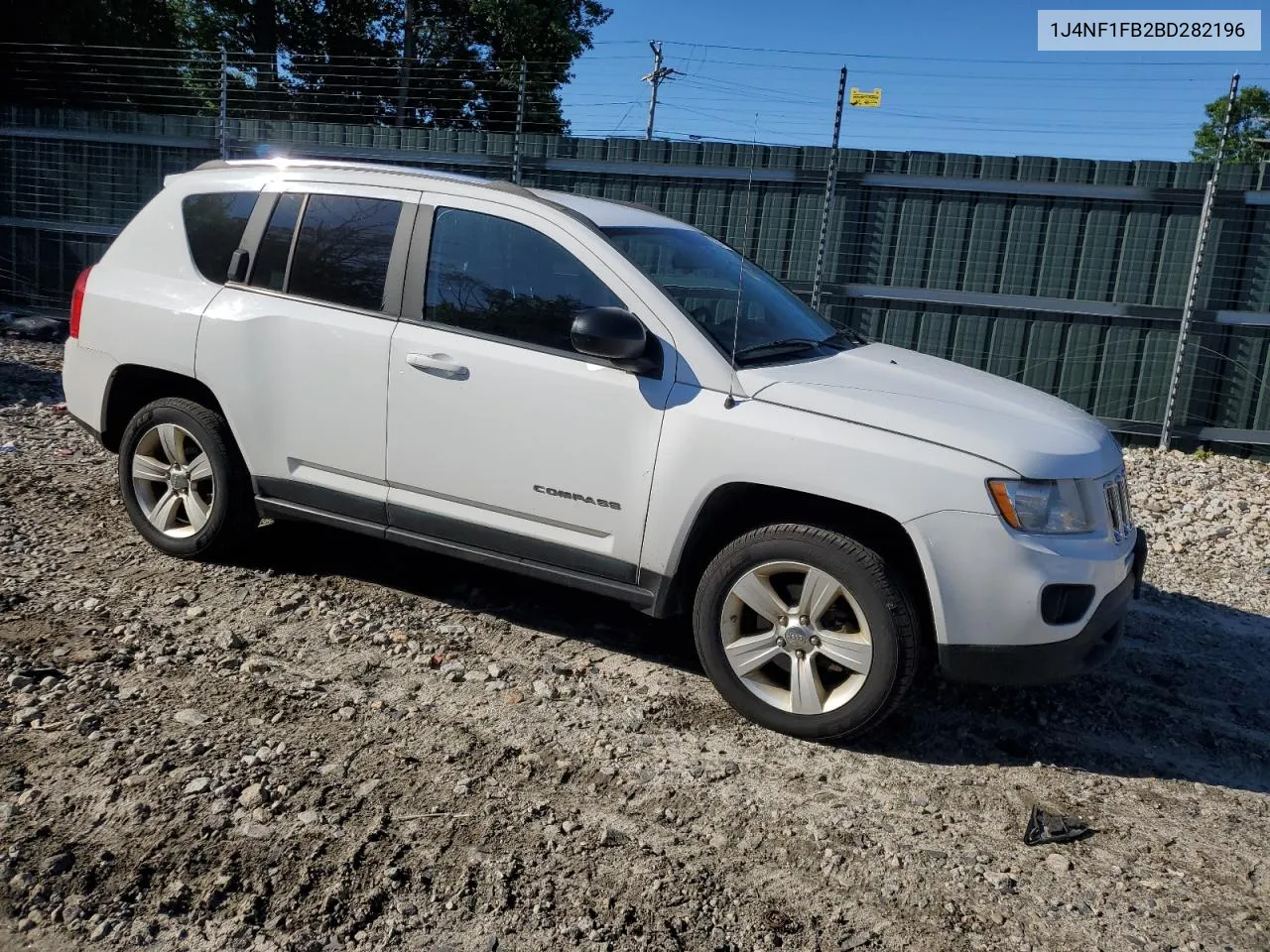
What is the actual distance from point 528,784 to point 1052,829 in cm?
166

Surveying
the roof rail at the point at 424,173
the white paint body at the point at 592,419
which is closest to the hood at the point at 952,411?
the white paint body at the point at 592,419

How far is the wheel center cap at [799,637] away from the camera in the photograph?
3.75m

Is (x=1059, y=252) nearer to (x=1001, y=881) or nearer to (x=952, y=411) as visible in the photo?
(x=952, y=411)

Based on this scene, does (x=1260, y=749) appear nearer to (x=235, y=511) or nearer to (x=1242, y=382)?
(x=235, y=511)

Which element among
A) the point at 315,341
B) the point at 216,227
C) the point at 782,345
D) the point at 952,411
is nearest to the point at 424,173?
the point at 315,341

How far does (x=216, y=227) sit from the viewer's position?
4977mm

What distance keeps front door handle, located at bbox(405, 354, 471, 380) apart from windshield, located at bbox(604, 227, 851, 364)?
79cm

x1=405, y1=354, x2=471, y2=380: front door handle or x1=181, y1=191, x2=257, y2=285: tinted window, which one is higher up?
x1=181, y1=191, x2=257, y2=285: tinted window

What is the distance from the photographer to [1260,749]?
407 cm

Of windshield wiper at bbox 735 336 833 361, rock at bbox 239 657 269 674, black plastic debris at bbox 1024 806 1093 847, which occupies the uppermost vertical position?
windshield wiper at bbox 735 336 833 361

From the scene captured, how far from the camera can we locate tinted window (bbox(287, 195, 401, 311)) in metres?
4.52

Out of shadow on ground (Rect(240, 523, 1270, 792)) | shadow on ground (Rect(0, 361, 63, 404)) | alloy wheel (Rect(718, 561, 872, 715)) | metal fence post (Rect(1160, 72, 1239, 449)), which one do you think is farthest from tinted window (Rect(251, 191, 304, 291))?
metal fence post (Rect(1160, 72, 1239, 449))

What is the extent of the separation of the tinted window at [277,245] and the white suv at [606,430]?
0.5 inches

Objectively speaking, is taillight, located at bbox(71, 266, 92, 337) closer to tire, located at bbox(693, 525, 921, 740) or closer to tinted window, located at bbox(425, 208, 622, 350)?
tinted window, located at bbox(425, 208, 622, 350)
